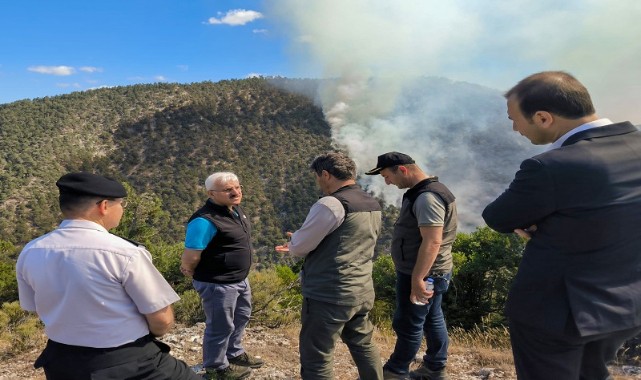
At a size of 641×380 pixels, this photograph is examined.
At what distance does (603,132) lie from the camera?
5.37ft

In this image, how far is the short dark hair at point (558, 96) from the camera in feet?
5.48

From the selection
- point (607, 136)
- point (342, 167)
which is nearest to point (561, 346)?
point (607, 136)

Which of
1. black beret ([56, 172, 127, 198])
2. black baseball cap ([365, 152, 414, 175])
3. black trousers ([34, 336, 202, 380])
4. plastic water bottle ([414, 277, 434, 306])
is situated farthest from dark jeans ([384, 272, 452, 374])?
black beret ([56, 172, 127, 198])

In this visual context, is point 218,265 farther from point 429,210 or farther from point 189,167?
point 189,167

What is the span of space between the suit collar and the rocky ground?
2653mm

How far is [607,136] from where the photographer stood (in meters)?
1.63

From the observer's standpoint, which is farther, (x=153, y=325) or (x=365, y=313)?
(x=365, y=313)

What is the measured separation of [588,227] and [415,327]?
6.18ft

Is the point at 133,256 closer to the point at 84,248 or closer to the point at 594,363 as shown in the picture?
the point at 84,248

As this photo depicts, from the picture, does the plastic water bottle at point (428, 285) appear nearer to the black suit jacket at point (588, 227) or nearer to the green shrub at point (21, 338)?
the black suit jacket at point (588, 227)

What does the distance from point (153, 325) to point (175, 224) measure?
2778 cm

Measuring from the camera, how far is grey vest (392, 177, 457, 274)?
3094 mm

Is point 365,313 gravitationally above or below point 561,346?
below

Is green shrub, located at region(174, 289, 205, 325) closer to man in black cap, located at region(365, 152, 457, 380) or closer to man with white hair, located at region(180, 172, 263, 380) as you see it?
man with white hair, located at region(180, 172, 263, 380)
